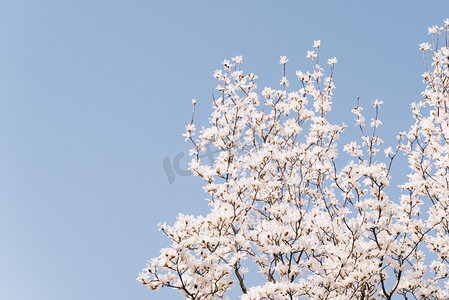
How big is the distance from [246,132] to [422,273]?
3.83m

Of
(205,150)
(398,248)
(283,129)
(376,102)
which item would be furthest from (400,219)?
(205,150)

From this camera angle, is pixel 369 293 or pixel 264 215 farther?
pixel 264 215

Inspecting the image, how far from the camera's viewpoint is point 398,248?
6.62m

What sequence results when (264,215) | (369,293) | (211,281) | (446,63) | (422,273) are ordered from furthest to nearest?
(446,63), (264,215), (422,273), (369,293), (211,281)

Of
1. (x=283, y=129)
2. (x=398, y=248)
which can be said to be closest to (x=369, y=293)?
(x=398, y=248)

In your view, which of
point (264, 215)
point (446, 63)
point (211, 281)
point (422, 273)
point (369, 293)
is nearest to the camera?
point (211, 281)

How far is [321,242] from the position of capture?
7.32 meters

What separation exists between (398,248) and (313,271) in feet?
4.25

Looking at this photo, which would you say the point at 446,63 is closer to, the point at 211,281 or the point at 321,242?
the point at 321,242

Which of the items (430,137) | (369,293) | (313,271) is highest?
(430,137)

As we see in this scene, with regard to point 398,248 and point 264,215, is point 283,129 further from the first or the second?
point 398,248

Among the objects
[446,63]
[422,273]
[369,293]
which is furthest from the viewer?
[446,63]

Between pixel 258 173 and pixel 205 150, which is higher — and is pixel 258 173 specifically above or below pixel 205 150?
below

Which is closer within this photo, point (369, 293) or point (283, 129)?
point (369, 293)
